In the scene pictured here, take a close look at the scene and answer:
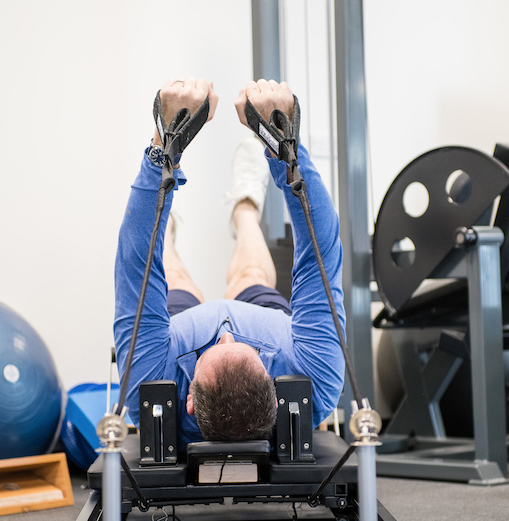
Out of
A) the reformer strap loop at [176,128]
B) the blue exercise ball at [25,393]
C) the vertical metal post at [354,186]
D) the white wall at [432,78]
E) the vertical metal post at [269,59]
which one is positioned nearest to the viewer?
the reformer strap loop at [176,128]

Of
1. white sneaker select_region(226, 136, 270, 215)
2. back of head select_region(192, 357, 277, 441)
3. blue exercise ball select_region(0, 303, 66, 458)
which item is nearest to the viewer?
back of head select_region(192, 357, 277, 441)

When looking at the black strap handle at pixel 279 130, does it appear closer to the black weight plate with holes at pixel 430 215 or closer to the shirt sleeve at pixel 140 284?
the shirt sleeve at pixel 140 284

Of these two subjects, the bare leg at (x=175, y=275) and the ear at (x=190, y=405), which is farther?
the bare leg at (x=175, y=275)

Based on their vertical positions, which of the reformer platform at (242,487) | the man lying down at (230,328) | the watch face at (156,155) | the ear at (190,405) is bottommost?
the reformer platform at (242,487)

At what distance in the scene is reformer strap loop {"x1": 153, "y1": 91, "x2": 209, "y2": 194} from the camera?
3.34 feet

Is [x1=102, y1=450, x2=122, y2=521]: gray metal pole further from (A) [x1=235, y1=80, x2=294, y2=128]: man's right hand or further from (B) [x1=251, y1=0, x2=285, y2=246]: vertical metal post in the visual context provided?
(B) [x1=251, y1=0, x2=285, y2=246]: vertical metal post

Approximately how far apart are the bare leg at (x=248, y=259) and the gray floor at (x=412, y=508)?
69 cm

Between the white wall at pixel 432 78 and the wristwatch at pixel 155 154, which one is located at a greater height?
the white wall at pixel 432 78

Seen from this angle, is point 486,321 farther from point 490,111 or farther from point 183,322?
point 490,111

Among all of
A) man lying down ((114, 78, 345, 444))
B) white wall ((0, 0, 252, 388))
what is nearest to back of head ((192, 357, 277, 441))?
man lying down ((114, 78, 345, 444))

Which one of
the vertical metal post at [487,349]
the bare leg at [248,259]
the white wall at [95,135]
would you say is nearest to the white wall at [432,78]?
the white wall at [95,135]

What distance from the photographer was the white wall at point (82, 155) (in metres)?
2.60

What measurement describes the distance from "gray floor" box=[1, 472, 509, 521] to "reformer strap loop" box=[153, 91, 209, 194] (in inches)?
40.4

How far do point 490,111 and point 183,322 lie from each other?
3018 millimetres
